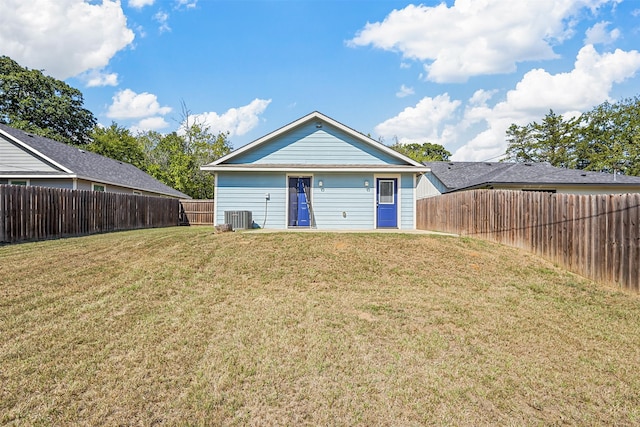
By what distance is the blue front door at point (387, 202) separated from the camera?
13.8 m

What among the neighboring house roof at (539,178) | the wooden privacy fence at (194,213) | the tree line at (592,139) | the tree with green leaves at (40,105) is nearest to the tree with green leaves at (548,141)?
the tree line at (592,139)

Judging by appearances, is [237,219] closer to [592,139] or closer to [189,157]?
[189,157]

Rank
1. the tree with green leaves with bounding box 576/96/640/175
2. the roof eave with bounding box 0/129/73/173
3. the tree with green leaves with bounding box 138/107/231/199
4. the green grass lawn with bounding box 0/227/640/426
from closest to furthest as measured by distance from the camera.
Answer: the green grass lawn with bounding box 0/227/640/426 → the roof eave with bounding box 0/129/73/173 → the tree with green leaves with bounding box 576/96/640/175 → the tree with green leaves with bounding box 138/107/231/199

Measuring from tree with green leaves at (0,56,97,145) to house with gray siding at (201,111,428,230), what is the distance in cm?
2823

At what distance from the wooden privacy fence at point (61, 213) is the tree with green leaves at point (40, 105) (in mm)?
22799

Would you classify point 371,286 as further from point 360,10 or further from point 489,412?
point 360,10

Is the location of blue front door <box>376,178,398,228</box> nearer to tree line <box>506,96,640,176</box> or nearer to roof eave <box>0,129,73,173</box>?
roof eave <box>0,129,73,173</box>

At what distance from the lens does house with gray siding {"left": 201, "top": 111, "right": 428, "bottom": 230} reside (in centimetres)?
1360

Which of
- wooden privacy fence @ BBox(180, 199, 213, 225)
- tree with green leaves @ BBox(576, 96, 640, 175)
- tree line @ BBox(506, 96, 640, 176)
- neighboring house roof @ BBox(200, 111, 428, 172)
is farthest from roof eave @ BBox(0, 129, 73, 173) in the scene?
tree line @ BBox(506, 96, 640, 176)

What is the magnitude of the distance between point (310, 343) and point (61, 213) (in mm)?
11957

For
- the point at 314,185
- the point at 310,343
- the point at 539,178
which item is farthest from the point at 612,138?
the point at 310,343

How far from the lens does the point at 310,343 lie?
4008 millimetres

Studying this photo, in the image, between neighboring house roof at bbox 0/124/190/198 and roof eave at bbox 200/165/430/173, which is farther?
neighboring house roof at bbox 0/124/190/198

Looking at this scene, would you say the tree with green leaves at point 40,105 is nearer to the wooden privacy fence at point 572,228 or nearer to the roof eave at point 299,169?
the roof eave at point 299,169
